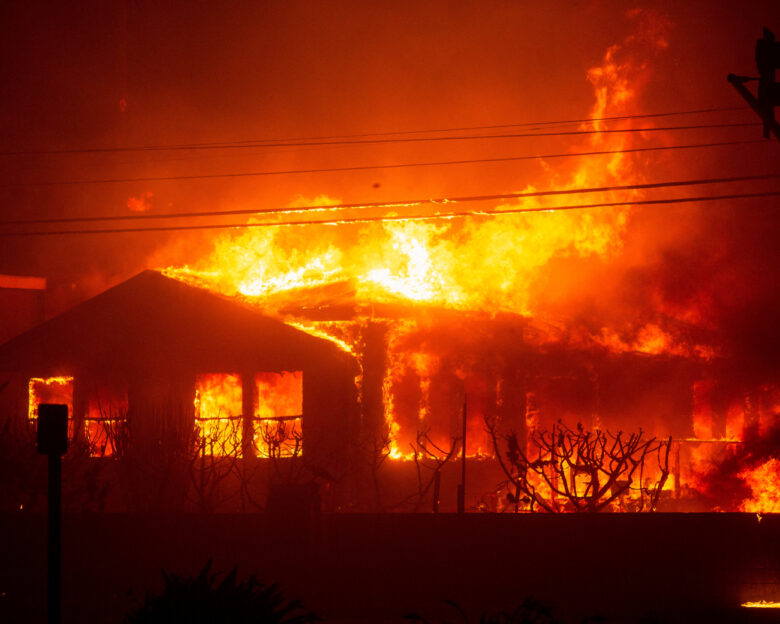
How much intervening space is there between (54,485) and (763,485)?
1474cm

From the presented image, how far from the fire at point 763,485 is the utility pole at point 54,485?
547 inches

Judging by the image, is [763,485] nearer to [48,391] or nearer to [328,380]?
[328,380]

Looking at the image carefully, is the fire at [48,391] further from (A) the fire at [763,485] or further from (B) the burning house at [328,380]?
(A) the fire at [763,485]

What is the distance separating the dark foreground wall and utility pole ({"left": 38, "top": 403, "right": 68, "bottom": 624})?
14.7 ft

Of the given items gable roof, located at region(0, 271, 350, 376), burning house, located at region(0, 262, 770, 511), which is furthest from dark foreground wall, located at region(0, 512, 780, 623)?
gable roof, located at region(0, 271, 350, 376)

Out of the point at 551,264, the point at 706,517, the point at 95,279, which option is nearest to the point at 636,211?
the point at 551,264

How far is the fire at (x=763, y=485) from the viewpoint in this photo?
18.3 metres

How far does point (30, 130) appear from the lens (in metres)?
49.7

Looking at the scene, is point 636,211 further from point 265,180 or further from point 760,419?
point 265,180

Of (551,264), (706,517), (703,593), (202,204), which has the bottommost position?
(703,593)

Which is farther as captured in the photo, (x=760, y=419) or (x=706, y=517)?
(x=760, y=419)

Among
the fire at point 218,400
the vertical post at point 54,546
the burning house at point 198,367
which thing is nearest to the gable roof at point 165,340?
the burning house at point 198,367

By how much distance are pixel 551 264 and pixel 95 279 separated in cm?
2754

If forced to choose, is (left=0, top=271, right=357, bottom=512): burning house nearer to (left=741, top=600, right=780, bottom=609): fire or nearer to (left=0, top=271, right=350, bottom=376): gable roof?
(left=0, top=271, right=350, bottom=376): gable roof
